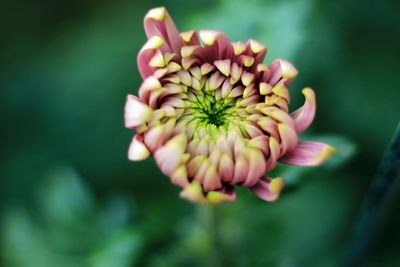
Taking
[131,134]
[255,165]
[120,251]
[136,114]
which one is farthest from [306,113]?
[131,134]

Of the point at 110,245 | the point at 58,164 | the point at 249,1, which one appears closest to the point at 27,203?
the point at 58,164

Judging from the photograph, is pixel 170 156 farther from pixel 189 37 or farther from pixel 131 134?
pixel 131 134

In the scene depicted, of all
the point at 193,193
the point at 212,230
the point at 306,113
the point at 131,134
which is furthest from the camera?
the point at 131,134

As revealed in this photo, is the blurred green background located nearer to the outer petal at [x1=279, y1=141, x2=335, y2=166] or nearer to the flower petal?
the outer petal at [x1=279, y1=141, x2=335, y2=166]

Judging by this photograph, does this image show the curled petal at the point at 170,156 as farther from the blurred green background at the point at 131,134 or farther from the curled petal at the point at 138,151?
the blurred green background at the point at 131,134

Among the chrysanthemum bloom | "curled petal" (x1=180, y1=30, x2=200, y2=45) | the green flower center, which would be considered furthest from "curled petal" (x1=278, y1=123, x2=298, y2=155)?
"curled petal" (x1=180, y1=30, x2=200, y2=45)

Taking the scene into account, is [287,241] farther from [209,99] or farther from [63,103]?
[63,103]

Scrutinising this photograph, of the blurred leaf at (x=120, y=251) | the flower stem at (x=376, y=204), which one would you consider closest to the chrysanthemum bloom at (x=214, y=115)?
the flower stem at (x=376, y=204)
